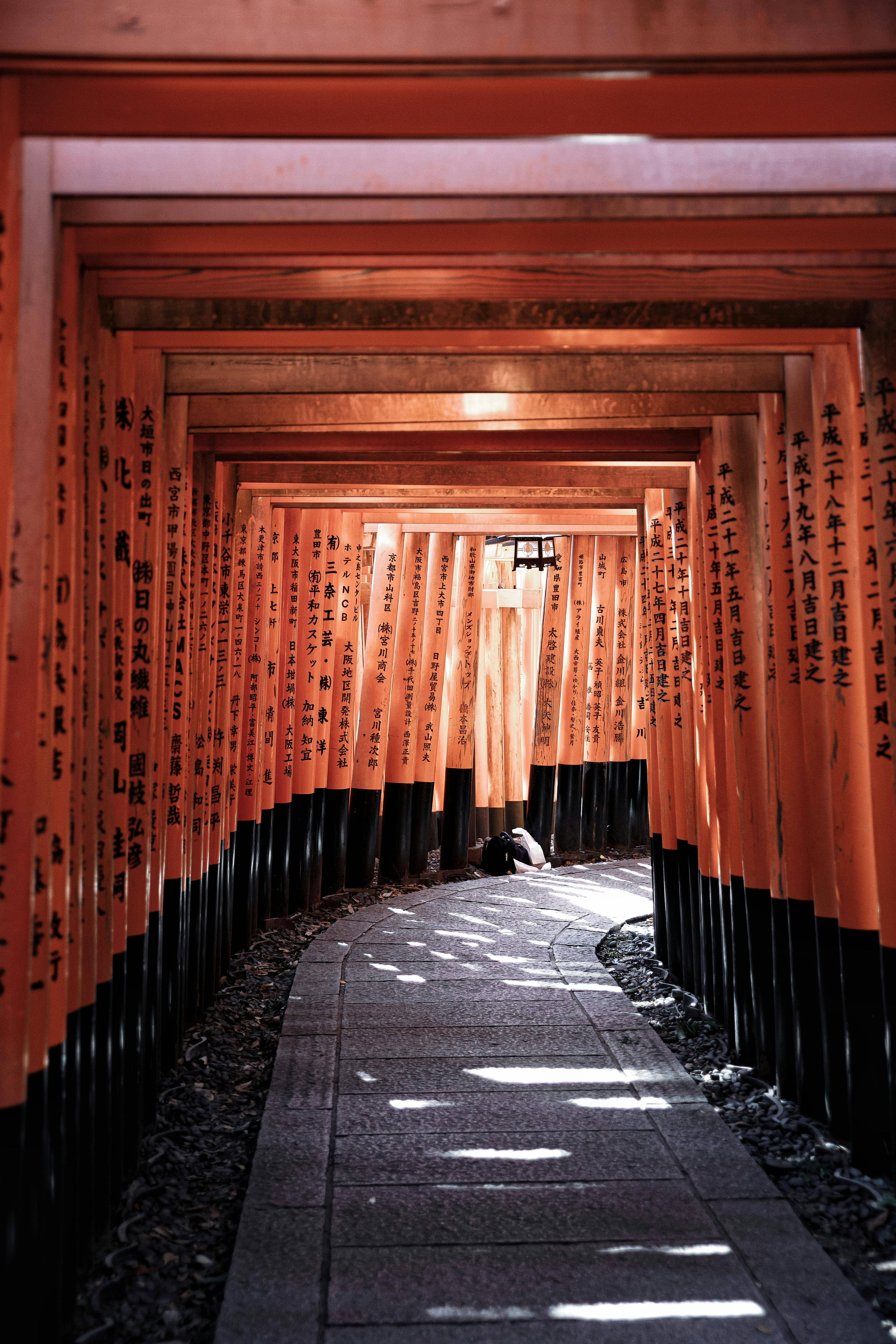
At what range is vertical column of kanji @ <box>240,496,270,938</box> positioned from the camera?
7395 millimetres

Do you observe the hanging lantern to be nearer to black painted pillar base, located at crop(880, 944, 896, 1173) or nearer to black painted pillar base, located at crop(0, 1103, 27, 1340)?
black painted pillar base, located at crop(880, 944, 896, 1173)

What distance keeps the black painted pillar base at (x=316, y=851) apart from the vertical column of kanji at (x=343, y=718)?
124 millimetres

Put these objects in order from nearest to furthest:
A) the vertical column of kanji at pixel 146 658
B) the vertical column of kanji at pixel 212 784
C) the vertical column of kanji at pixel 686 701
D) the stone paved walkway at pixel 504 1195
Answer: the stone paved walkway at pixel 504 1195 < the vertical column of kanji at pixel 146 658 < the vertical column of kanji at pixel 212 784 < the vertical column of kanji at pixel 686 701

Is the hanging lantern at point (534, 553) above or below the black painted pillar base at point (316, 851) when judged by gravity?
above

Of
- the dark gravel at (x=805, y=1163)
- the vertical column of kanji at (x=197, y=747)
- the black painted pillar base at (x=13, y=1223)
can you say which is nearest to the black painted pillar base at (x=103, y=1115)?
the black painted pillar base at (x=13, y=1223)

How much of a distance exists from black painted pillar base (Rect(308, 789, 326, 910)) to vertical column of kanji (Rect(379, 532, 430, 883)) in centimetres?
96

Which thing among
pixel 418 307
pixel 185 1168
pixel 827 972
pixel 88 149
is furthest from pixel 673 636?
pixel 88 149

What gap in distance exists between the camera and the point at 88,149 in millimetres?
2785

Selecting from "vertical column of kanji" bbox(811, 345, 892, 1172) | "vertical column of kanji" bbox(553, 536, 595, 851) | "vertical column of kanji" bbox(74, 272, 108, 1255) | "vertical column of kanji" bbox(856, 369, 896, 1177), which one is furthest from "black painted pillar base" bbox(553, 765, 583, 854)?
"vertical column of kanji" bbox(74, 272, 108, 1255)

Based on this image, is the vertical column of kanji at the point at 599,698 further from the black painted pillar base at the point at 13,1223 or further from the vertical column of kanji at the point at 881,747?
the black painted pillar base at the point at 13,1223

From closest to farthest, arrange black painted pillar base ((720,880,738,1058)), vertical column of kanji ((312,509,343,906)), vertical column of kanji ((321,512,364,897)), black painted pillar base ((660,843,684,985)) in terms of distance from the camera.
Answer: black painted pillar base ((720,880,738,1058))
black painted pillar base ((660,843,684,985))
vertical column of kanji ((312,509,343,906))
vertical column of kanji ((321,512,364,897))

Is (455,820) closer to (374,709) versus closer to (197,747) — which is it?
(374,709)

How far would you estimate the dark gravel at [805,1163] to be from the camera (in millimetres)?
3104

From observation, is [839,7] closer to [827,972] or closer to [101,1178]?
[827,972]
